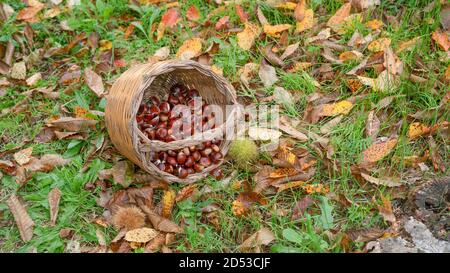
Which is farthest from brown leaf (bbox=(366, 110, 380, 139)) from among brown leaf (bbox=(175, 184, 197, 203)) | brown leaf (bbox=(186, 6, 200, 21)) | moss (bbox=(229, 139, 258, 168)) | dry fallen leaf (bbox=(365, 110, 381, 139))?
brown leaf (bbox=(186, 6, 200, 21))

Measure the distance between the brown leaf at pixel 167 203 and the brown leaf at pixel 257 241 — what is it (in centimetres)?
42

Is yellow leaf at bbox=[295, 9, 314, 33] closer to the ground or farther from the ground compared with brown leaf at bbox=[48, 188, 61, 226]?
farther from the ground

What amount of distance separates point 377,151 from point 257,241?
2.62 ft

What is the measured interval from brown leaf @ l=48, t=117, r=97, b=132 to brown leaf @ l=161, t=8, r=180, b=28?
0.94m

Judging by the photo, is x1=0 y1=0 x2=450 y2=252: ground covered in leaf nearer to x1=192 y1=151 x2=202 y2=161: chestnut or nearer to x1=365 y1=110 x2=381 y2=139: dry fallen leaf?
x1=365 y1=110 x2=381 y2=139: dry fallen leaf

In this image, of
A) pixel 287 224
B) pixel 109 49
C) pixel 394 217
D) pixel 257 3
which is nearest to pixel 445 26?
pixel 257 3

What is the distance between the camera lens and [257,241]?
8.32 ft

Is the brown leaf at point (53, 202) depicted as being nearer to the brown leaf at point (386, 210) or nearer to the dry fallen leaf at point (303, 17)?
the brown leaf at point (386, 210)

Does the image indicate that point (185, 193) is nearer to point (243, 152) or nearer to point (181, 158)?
point (181, 158)

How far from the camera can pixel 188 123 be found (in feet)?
9.96

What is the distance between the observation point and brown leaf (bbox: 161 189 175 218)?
273 centimetres

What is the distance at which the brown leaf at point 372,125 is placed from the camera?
2926 mm

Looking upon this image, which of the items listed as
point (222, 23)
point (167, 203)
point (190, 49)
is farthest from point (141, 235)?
point (222, 23)

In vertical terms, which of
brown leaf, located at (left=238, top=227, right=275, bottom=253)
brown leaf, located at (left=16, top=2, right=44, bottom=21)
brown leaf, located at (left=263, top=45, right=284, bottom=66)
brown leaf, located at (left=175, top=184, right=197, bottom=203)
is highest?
brown leaf, located at (left=16, top=2, right=44, bottom=21)
